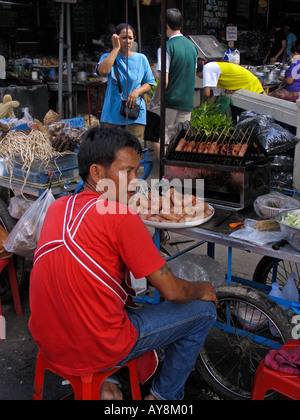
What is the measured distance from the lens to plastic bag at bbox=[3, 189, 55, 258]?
131 inches

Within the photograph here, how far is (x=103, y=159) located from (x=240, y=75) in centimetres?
504

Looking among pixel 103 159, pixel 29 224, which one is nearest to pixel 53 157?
pixel 29 224

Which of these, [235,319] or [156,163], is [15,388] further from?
[156,163]

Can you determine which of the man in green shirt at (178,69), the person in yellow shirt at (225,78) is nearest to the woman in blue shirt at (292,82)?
the person in yellow shirt at (225,78)

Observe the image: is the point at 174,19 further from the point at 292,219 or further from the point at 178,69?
the point at 292,219

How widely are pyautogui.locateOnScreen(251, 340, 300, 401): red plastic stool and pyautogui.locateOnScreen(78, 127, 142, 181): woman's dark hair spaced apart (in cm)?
119

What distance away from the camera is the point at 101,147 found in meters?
2.08

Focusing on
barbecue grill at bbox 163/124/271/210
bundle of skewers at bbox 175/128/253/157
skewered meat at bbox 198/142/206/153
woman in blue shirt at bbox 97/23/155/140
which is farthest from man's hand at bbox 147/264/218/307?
woman in blue shirt at bbox 97/23/155/140

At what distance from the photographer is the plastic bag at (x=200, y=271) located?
3.13m

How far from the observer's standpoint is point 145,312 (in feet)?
7.38

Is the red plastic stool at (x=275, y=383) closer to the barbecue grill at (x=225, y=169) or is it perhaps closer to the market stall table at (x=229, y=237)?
the market stall table at (x=229, y=237)

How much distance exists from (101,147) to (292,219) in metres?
1.10

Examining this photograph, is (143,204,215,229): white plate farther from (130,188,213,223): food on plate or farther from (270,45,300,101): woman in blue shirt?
(270,45,300,101): woman in blue shirt

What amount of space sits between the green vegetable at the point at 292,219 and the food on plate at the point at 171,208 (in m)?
0.54
